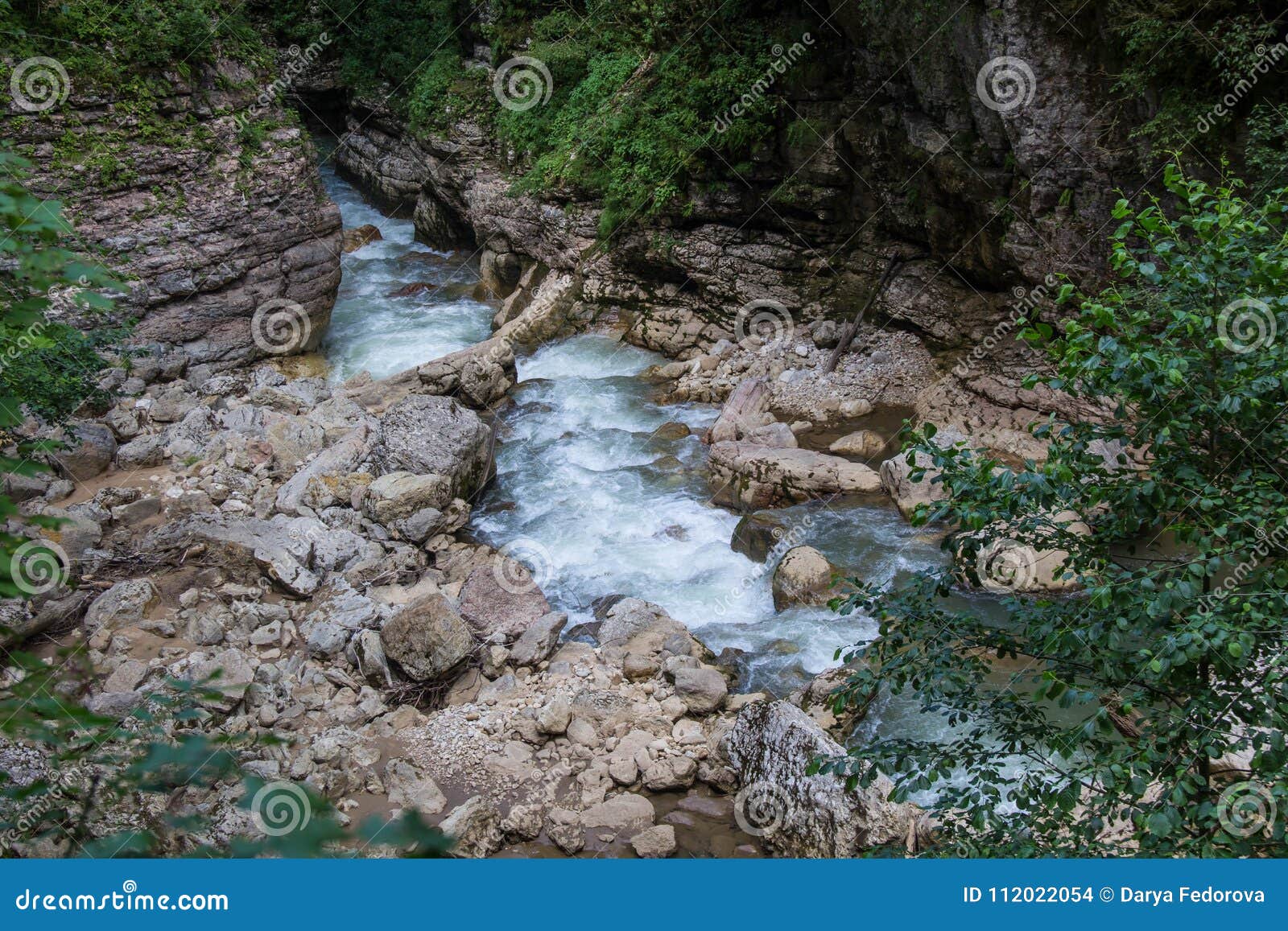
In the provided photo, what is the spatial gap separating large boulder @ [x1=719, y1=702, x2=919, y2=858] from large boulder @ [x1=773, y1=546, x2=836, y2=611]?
7.37ft

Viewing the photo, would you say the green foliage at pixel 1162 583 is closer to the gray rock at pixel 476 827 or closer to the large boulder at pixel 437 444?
the gray rock at pixel 476 827

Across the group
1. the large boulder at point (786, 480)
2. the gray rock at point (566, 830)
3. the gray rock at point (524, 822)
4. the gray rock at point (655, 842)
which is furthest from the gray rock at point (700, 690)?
the large boulder at point (786, 480)

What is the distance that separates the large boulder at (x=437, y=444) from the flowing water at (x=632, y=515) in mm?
535

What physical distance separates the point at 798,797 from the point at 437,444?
260 inches

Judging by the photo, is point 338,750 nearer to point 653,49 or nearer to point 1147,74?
point 1147,74

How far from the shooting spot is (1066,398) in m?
10.7

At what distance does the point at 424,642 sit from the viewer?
Answer: 7.99 metres

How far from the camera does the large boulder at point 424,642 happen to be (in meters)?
7.99

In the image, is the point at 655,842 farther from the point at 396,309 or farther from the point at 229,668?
the point at 396,309

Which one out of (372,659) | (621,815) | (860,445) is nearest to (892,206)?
(860,445)

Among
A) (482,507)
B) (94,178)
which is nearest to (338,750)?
(482,507)

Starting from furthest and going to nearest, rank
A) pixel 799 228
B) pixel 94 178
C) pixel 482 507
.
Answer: pixel 799 228
pixel 94 178
pixel 482 507

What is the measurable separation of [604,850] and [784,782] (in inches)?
56.4

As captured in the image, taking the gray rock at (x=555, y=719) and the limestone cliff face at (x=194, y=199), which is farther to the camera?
the limestone cliff face at (x=194, y=199)
